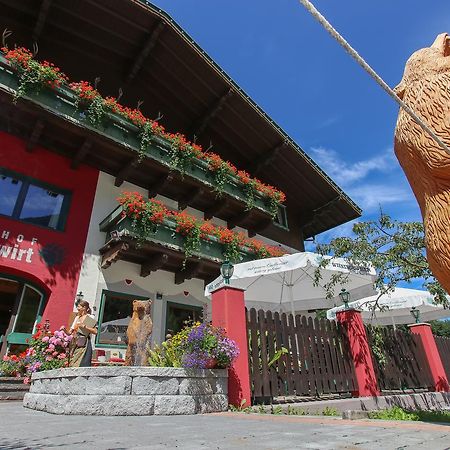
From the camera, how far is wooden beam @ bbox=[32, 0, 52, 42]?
1056cm

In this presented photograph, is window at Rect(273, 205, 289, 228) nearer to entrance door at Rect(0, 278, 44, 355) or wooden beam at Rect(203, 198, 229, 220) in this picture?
wooden beam at Rect(203, 198, 229, 220)

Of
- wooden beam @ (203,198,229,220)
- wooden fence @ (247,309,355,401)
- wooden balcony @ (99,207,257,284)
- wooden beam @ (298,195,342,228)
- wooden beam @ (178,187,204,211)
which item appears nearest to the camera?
wooden fence @ (247,309,355,401)

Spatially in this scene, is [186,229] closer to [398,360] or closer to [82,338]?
[82,338]

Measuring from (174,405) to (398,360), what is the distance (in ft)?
21.8

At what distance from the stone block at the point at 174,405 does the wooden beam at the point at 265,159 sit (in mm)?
12904

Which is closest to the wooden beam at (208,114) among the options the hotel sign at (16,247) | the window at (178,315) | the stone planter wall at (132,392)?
the window at (178,315)

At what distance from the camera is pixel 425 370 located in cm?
957

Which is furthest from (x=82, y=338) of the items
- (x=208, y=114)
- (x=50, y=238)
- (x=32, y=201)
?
(x=208, y=114)

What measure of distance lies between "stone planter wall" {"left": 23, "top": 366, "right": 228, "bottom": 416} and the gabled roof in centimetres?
1126

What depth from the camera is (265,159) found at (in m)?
16.7

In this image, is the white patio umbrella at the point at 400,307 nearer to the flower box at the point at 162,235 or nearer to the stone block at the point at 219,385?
the stone block at the point at 219,385

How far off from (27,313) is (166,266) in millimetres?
4272

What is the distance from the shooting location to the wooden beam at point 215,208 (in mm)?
13852

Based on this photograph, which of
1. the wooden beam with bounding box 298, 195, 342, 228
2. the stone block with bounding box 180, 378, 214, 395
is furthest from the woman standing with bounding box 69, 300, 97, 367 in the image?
the wooden beam with bounding box 298, 195, 342, 228
